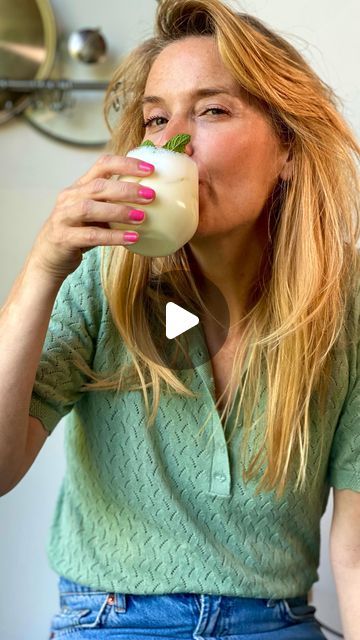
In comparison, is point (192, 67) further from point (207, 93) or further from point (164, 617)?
point (164, 617)

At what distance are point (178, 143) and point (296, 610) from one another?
0.63m

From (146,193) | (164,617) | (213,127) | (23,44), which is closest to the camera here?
(146,193)

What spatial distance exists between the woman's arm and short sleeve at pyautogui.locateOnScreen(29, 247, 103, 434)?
14.5 inches

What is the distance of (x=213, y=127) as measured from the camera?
0.93m

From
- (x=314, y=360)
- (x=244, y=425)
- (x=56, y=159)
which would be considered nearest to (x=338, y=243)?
(x=314, y=360)

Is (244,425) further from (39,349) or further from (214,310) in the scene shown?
(39,349)

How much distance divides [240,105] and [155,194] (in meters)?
0.24

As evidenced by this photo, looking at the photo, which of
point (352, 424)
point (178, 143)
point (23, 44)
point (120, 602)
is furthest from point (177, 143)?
point (23, 44)

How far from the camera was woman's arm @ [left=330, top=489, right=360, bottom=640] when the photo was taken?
3.59 feet

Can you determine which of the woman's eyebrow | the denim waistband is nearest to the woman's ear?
the woman's eyebrow

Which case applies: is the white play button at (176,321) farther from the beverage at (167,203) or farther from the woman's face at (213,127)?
the beverage at (167,203)

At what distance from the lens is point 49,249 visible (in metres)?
0.85

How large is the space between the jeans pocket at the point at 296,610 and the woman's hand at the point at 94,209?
55 centimetres

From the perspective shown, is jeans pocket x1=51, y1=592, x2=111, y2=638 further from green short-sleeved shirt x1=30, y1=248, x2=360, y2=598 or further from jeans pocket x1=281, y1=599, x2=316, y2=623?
jeans pocket x1=281, y1=599, x2=316, y2=623
